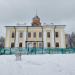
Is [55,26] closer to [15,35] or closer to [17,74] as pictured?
[15,35]

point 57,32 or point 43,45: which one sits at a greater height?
point 57,32

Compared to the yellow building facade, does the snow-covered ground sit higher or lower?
lower

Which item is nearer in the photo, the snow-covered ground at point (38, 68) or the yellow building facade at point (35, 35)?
the snow-covered ground at point (38, 68)

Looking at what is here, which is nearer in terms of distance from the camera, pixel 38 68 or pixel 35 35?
pixel 38 68

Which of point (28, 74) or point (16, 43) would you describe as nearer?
point (28, 74)

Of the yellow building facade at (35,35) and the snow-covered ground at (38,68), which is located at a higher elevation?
the yellow building facade at (35,35)

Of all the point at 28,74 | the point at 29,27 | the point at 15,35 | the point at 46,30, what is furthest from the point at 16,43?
the point at 28,74

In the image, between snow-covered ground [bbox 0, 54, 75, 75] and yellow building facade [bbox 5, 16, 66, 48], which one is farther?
yellow building facade [bbox 5, 16, 66, 48]

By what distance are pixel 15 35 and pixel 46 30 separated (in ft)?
24.2

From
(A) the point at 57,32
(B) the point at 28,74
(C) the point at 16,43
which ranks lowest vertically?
(B) the point at 28,74

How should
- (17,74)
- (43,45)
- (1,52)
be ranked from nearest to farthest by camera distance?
1. (17,74)
2. (1,52)
3. (43,45)

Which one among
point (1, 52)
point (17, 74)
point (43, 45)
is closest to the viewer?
point (17, 74)

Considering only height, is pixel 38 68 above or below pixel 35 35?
below

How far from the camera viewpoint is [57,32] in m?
38.8
